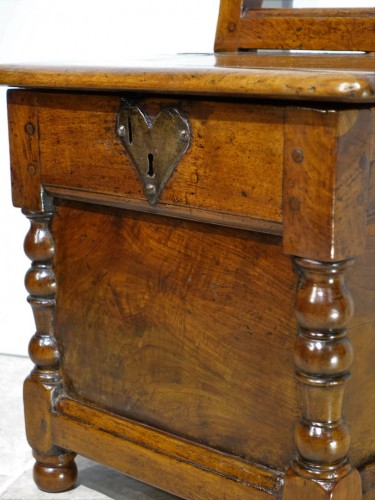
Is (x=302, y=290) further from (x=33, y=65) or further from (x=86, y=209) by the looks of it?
(x=33, y=65)

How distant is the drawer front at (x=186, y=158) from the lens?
47.4 inches

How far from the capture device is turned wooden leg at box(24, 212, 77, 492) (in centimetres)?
158

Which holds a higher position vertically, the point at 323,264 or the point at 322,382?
the point at 323,264

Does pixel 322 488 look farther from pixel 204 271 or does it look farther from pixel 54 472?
pixel 54 472

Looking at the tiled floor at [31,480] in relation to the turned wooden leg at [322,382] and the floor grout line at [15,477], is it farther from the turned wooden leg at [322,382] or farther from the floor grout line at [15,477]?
the turned wooden leg at [322,382]

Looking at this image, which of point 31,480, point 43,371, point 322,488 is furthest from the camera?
point 31,480

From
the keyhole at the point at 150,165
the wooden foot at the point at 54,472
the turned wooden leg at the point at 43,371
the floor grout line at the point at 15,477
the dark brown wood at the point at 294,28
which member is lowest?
the floor grout line at the point at 15,477

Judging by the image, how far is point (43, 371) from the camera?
1.64 meters

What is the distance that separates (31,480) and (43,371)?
24 cm

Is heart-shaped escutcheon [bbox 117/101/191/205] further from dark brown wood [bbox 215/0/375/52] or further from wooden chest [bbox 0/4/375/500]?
dark brown wood [bbox 215/0/375/52]

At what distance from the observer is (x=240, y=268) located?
4.31ft

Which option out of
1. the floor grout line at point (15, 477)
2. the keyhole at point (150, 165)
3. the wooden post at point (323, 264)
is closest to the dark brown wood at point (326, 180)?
the wooden post at point (323, 264)

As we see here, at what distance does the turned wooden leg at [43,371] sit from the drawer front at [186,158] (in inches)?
4.0

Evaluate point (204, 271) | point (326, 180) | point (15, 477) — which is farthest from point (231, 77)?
point (15, 477)
